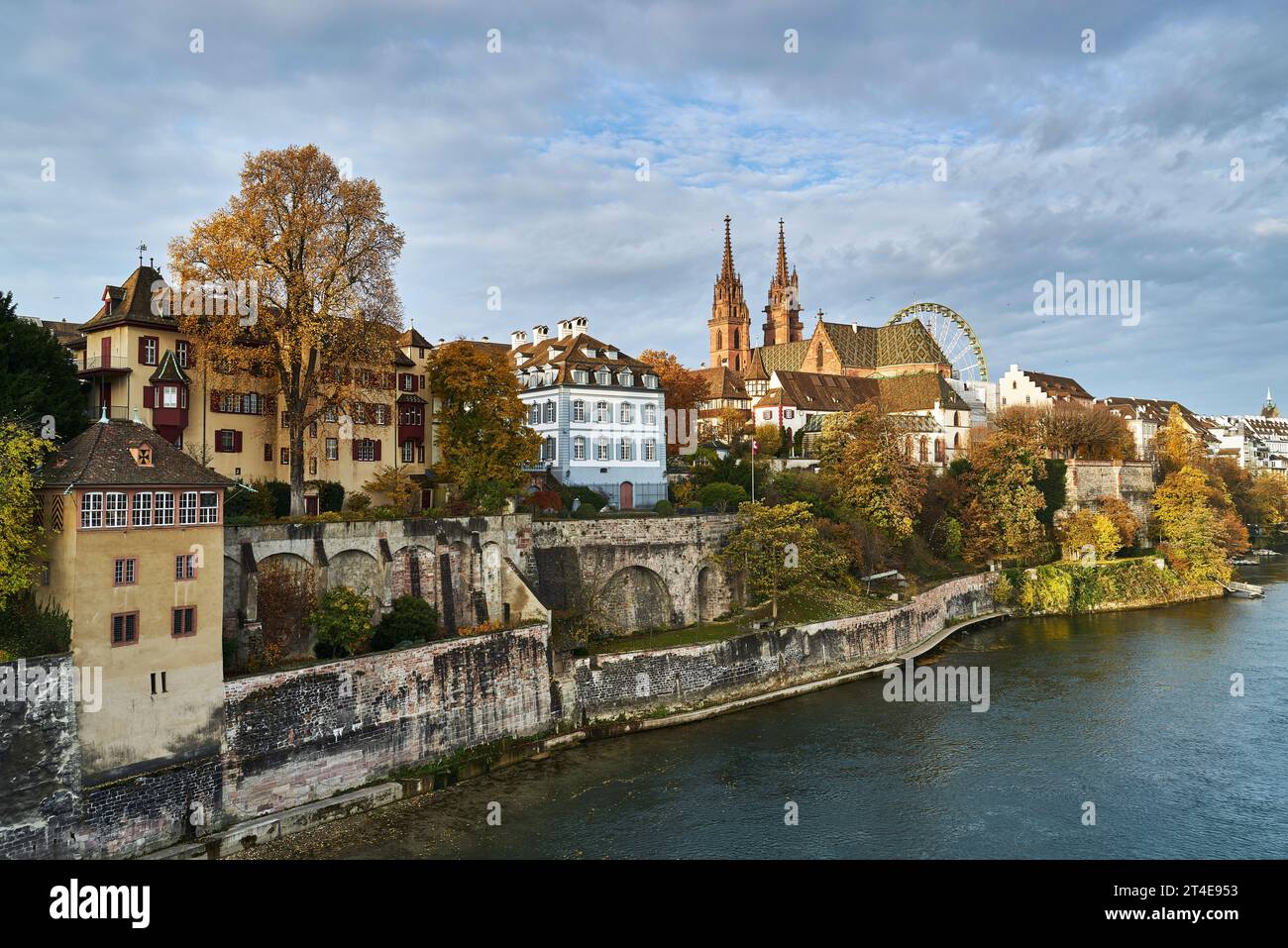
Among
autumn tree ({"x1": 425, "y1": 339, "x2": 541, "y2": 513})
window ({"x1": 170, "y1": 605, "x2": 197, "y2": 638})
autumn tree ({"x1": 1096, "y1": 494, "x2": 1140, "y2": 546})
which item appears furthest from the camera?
autumn tree ({"x1": 1096, "y1": 494, "x2": 1140, "y2": 546})

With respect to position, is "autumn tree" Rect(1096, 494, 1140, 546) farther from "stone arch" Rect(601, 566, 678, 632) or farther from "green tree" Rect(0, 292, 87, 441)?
"green tree" Rect(0, 292, 87, 441)

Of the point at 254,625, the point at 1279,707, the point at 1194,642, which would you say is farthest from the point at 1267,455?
the point at 254,625

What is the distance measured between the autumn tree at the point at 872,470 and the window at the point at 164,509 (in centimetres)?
3626

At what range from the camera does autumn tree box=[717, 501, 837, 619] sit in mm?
40156

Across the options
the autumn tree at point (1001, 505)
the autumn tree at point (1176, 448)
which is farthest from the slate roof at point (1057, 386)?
the autumn tree at point (1001, 505)

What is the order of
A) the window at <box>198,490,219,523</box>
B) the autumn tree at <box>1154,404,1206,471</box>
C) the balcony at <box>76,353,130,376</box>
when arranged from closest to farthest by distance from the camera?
the window at <box>198,490,219,523</box>
the balcony at <box>76,353,130,376</box>
the autumn tree at <box>1154,404,1206,471</box>

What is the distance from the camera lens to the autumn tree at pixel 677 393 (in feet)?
195

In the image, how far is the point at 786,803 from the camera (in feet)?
82.8

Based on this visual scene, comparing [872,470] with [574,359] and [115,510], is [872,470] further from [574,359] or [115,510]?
[115,510]

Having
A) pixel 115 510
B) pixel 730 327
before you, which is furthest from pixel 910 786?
pixel 730 327

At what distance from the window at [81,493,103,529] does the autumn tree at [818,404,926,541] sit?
37.9m

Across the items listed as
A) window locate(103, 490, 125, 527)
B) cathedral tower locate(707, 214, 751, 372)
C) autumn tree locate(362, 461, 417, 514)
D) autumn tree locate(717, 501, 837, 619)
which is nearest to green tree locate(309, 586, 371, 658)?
autumn tree locate(362, 461, 417, 514)

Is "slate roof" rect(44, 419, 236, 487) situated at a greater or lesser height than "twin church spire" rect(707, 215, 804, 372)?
lesser
